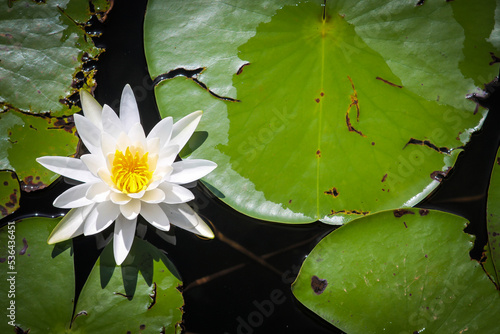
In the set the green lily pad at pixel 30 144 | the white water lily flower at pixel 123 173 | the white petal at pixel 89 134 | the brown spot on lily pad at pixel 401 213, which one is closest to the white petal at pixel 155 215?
the white water lily flower at pixel 123 173

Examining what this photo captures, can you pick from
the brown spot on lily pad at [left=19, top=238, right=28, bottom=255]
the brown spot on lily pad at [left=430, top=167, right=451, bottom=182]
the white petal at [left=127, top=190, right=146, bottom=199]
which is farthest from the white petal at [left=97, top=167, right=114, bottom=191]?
the brown spot on lily pad at [left=430, top=167, right=451, bottom=182]

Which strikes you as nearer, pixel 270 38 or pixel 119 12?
pixel 270 38

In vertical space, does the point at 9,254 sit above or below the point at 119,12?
below

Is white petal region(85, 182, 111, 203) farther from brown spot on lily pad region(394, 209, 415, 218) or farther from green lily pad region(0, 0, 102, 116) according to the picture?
brown spot on lily pad region(394, 209, 415, 218)

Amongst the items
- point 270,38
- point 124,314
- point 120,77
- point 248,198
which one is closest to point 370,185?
point 248,198

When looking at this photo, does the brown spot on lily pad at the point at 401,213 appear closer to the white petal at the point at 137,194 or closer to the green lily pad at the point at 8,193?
the white petal at the point at 137,194

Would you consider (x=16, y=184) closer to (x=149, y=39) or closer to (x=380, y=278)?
(x=149, y=39)

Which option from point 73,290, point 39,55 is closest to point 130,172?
point 73,290
